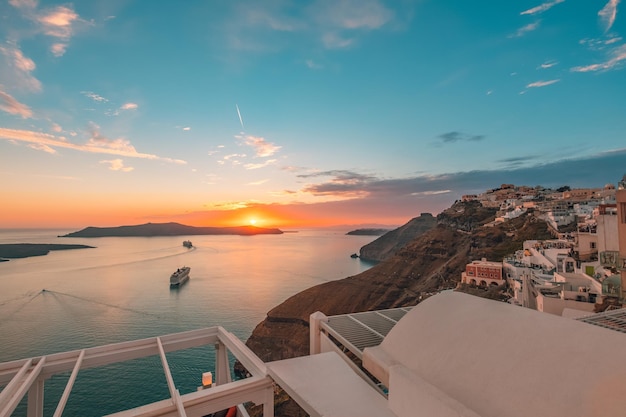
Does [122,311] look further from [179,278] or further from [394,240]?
[394,240]

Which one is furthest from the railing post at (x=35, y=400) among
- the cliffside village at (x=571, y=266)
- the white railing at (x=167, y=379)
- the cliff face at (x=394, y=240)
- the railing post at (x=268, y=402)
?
the cliff face at (x=394, y=240)

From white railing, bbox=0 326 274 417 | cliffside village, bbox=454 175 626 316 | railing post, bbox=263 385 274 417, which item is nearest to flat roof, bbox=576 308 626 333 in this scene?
cliffside village, bbox=454 175 626 316

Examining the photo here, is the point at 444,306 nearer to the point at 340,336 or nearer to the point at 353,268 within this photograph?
the point at 340,336

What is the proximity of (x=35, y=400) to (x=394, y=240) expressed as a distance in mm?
134255

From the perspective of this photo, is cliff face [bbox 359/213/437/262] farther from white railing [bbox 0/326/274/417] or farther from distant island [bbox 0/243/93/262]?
distant island [bbox 0/243/93/262]

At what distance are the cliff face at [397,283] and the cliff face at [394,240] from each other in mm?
49686

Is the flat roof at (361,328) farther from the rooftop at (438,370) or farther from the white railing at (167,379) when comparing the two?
the white railing at (167,379)

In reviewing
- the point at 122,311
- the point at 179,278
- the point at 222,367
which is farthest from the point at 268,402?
the point at 179,278

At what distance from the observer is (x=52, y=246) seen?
5202 inches

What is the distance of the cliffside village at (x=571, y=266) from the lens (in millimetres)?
16828

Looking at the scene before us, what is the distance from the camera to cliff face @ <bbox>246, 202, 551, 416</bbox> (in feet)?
126

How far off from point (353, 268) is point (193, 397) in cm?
9497

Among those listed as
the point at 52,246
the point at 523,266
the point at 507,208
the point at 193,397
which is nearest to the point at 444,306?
the point at 193,397

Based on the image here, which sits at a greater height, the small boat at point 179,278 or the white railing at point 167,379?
the white railing at point 167,379
